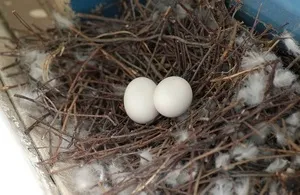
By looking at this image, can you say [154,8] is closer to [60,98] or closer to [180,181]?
[60,98]

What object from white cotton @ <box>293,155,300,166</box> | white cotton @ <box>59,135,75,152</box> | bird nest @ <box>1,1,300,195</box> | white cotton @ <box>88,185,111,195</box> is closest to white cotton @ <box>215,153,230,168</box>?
bird nest @ <box>1,1,300,195</box>

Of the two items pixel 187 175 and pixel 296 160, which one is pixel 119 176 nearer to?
pixel 187 175

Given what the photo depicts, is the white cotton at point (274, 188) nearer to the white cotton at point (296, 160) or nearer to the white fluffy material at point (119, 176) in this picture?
the white cotton at point (296, 160)

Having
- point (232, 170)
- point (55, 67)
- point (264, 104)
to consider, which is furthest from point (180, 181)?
point (55, 67)

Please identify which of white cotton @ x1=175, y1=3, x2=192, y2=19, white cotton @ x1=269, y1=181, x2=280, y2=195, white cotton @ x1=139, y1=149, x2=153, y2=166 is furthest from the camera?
white cotton @ x1=175, y1=3, x2=192, y2=19

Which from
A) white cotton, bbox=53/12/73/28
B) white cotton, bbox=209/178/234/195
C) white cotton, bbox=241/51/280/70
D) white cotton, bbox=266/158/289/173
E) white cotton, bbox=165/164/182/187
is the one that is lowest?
white cotton, bbox=165/164/182/187

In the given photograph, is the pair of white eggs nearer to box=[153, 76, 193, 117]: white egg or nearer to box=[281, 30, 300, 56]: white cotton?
box=[153, 76, 193, 117]: white egg

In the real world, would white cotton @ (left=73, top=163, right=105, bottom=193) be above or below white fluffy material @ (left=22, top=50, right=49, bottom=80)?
below
